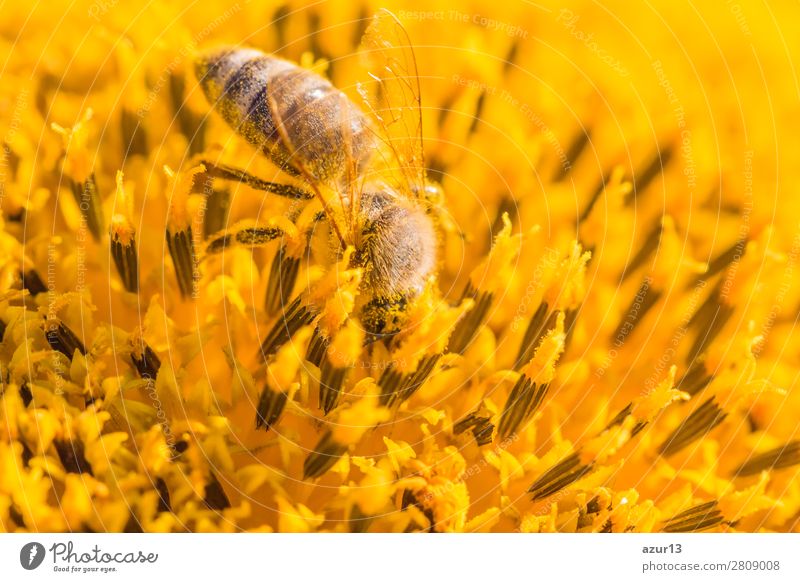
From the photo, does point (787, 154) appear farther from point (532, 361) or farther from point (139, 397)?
point (139, 397)

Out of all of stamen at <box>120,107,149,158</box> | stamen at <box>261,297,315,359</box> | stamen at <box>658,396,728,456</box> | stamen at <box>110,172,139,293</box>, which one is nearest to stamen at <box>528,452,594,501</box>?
stamen at <box>658,396,728,456</box>

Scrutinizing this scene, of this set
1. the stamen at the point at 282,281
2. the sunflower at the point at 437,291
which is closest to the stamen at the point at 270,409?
the sunflower at the point at 437,291

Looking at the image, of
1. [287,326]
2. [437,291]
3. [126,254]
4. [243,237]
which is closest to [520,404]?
[437,291]

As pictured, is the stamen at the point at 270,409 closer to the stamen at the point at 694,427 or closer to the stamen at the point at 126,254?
the stamen at the point at 126,254

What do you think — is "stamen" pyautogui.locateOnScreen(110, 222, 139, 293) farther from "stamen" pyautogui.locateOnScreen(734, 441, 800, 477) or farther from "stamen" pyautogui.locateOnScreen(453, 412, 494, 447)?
"stamen" pyautogui.locateOnScreen(734, 441, 800, 477)

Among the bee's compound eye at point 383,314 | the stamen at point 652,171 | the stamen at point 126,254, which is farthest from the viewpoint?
the stamen at point 652,171

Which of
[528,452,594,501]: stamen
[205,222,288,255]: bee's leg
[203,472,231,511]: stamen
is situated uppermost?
[205,222,288,255]: bee's leg
